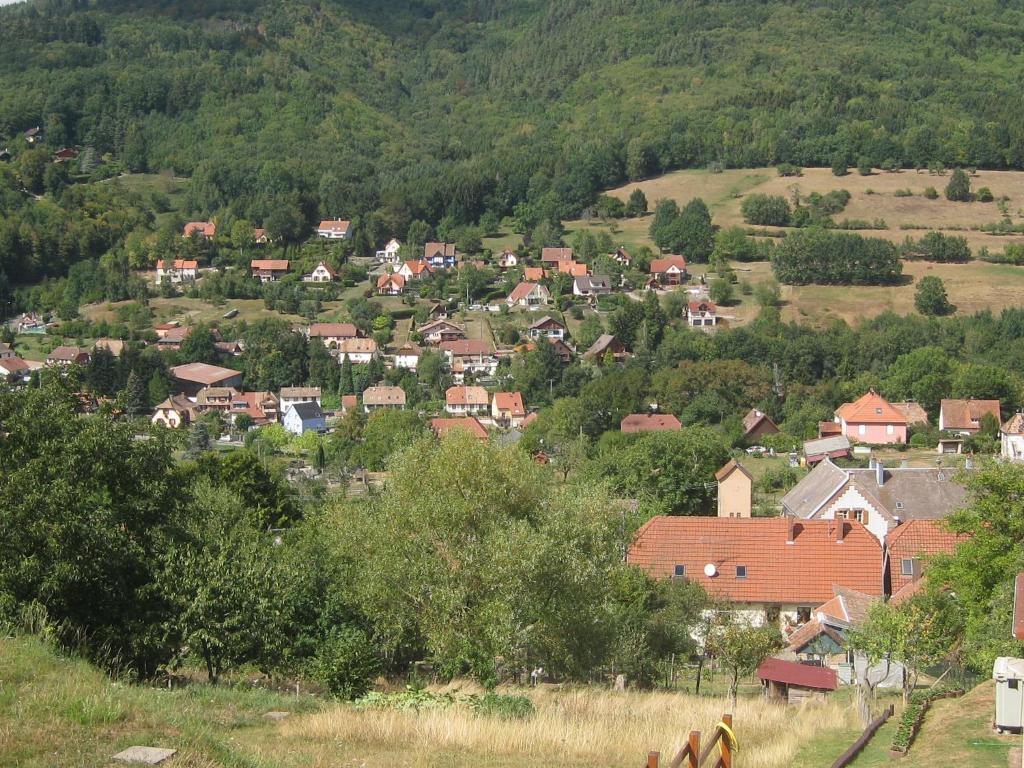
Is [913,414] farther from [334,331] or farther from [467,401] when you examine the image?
[334,331]

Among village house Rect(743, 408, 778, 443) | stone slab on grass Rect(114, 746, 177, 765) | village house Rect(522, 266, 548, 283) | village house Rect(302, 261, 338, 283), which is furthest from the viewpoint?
village house Rect(302, 261, 338, 283)

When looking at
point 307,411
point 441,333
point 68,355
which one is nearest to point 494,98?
point 441,333

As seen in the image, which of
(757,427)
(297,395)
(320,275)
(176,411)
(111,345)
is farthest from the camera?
(320,275)

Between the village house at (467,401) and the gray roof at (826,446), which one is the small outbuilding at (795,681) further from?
the village house at (467,401)

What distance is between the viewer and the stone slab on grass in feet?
26.7

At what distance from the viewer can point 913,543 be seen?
2789 centimetres

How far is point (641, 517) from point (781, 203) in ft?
194

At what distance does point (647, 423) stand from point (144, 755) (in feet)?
160

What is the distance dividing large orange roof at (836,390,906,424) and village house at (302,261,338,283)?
41526 millimetres

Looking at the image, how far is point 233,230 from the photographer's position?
305 ft

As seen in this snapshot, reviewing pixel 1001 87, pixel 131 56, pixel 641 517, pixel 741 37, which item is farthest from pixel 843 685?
pixel 131 56

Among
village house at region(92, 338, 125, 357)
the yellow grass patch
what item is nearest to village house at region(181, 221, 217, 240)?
village house at region(92, 338, 125, 357)

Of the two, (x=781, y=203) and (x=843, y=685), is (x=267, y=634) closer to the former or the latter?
(x=843, y=685)

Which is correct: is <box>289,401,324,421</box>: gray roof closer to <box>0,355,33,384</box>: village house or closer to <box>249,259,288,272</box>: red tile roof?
<box>0,355,33,384</box>: village house
